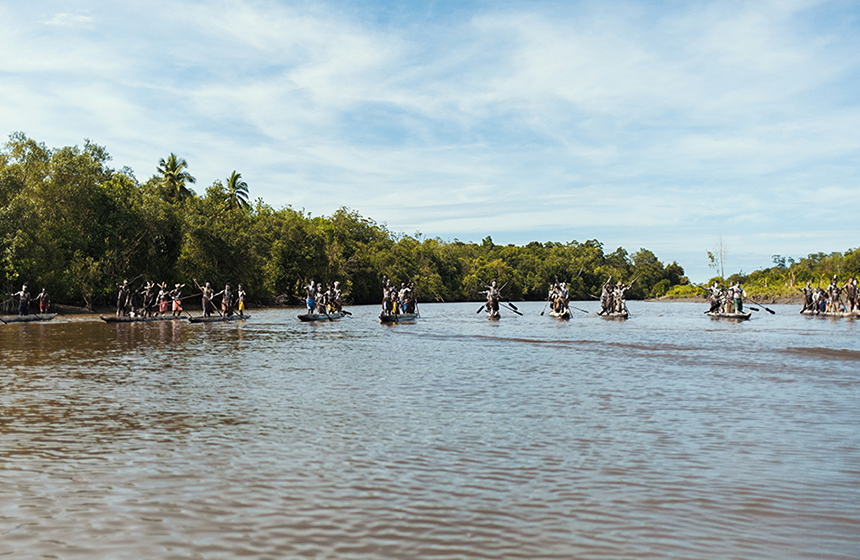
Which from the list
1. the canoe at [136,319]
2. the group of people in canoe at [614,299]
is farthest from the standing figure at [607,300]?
the canoe at [136,319]

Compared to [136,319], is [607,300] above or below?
above

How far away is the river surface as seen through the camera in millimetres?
5688

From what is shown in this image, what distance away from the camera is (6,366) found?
18.5 metres

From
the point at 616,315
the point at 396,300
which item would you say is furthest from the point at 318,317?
the point at 616,315

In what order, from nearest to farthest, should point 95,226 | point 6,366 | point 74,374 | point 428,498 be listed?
point 428,498 → point 74,374 → point 6,366 → point 95,226

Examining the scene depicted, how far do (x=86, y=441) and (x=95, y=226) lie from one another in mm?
56324

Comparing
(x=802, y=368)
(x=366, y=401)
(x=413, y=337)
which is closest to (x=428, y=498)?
(x=366, y=401)

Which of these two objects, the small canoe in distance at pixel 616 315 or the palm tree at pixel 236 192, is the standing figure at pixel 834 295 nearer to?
the small canoe in distance at pixel 616 315

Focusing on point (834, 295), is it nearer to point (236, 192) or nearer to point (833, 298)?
point (833, 298)

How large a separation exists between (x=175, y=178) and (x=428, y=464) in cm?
8240

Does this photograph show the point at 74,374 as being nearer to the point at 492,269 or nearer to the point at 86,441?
the point at 86,441

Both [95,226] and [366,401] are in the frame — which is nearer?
[366,401]

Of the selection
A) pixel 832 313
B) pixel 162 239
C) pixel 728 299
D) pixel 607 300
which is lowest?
pixel 832 313

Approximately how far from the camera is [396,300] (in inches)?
1934
